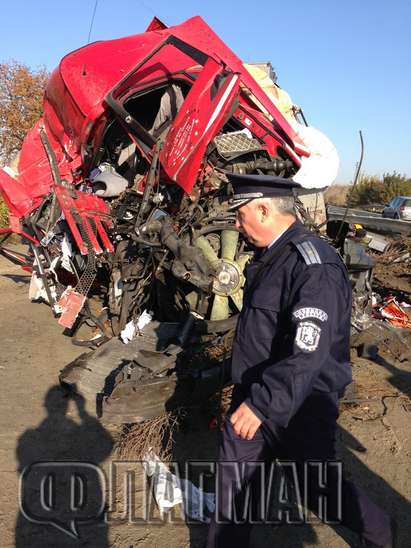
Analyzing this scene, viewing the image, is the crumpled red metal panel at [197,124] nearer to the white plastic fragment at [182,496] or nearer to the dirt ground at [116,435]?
the dirt ground at [116,435]

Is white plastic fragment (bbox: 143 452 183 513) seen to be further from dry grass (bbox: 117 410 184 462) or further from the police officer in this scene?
the police officer

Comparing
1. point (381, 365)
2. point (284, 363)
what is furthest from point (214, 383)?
point (381, 365)

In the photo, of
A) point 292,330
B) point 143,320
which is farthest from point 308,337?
point 143,320

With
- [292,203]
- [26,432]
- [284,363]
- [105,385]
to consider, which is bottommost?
[26,432]

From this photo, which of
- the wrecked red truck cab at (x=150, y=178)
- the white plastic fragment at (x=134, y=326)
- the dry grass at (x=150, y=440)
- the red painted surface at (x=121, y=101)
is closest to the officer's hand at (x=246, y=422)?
the dry grass at (x=150, y=440)

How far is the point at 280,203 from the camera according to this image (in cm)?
196

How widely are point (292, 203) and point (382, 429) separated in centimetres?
228

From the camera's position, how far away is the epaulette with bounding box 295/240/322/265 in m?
1.78

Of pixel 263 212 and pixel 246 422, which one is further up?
pixel 263 212

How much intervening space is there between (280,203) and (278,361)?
65 cm

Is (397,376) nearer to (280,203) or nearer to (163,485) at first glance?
(163,485)

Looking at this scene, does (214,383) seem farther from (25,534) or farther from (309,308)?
(309,308)

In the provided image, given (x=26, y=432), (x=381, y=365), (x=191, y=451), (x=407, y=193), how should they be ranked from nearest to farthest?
1. (x=191, y=451)
2. (x=26, y=432)
3. (x=381, y=365)
4. (x=407, y=193)

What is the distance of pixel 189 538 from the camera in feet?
8.02
